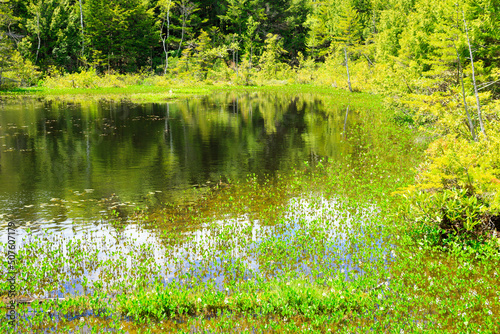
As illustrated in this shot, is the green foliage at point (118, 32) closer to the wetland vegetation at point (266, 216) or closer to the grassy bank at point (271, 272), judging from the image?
the wetland vegetation at point (266, 216)

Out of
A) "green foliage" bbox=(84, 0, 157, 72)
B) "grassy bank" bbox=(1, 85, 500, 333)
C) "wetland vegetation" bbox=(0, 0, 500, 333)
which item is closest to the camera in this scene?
"grassy bank" bbox=(1, 85, 500, 333)

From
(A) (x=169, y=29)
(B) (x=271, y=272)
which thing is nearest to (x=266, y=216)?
(B) (x=271, y=272)

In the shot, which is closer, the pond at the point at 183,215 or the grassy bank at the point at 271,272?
the grassy bank at the point at 271,272

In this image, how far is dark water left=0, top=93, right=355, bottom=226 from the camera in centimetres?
1270

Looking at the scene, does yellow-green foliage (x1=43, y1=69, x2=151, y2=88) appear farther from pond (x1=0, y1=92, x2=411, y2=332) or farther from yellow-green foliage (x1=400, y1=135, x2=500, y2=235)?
yellow-green foliage (x1=400, y1=135, x2=500, y2=235)

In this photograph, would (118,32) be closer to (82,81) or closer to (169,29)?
(169,29)

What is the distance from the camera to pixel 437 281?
23.6 feet

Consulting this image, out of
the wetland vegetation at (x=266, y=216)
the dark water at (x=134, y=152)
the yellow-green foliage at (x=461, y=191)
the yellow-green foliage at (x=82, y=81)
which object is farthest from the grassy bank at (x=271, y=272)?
the yellow-green foliage at (x=82, y=81)

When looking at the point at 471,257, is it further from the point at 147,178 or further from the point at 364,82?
the point at 364,82

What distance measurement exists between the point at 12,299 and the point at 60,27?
237 ft

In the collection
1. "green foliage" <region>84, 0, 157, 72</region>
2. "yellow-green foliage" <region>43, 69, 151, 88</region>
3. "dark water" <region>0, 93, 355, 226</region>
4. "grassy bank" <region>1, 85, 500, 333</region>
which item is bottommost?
"grassy bank" <region>1, 85, 500, 333</region>

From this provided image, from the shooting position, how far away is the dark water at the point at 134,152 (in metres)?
12.7

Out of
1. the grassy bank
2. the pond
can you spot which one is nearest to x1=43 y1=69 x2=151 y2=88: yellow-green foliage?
the pond

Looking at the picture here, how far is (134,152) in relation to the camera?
64.5ft
